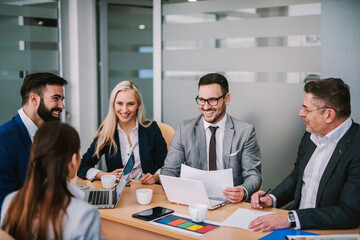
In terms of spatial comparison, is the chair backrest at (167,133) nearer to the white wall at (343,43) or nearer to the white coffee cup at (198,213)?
the white wall at (343,43)

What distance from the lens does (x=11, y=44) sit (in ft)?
12.3

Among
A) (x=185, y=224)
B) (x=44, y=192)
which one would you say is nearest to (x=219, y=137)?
(x=185, y=224)

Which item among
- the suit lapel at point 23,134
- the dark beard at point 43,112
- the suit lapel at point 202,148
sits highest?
the dark beard at point 43,112

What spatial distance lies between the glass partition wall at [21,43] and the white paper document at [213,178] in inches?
91.1

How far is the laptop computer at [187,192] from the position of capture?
2.02 m

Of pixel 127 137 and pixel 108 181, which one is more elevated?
pixel 127 137

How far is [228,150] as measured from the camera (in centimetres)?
265

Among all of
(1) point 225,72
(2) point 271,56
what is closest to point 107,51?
(1) point 225,72

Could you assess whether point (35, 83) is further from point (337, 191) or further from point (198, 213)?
point (337, 191)

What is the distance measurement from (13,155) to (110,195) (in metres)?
0.60

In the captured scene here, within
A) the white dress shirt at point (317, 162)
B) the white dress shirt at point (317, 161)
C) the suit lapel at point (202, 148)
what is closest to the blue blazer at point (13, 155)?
the suit lapel at point (202, 148)

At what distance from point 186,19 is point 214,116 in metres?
1.40

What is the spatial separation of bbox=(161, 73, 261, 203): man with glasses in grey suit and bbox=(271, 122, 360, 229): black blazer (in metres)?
0.37

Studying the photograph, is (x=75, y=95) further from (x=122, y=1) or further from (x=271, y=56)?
(x=271, y=56)
